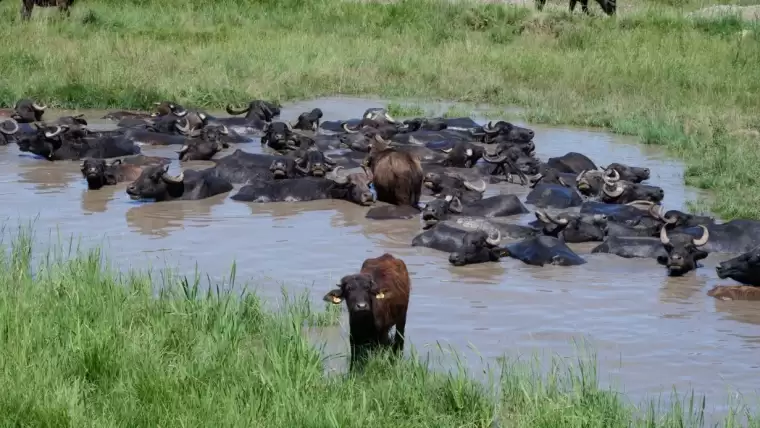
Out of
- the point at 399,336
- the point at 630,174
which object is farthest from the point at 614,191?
the point at 399,336

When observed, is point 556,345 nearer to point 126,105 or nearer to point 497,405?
point 497,405

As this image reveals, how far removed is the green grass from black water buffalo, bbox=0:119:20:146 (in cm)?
806

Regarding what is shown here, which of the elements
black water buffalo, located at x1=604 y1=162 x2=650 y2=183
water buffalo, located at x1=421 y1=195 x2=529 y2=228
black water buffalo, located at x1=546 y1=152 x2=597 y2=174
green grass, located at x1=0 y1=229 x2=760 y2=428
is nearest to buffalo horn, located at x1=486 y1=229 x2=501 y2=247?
water buffalo, located at x1=421 y1=195 x2=529 y2=228

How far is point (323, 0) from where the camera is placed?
89.4 feet

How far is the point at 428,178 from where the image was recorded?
453 inches

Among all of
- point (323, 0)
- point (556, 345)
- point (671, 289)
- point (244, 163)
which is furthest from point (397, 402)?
point (323, 0)

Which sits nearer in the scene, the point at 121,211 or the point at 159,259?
the point at 159,259

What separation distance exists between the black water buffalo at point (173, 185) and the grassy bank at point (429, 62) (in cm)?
497

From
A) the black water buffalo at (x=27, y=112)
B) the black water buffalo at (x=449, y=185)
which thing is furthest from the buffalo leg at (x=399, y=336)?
the black water buffalo at (x=27, y=112)

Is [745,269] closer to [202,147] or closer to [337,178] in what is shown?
[337,178]

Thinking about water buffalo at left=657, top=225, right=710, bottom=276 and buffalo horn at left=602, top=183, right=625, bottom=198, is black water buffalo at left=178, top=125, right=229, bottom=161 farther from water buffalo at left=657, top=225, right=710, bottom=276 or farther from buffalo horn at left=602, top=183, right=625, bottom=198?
water buffalo at left=657, top=225, right=710, bottom=276

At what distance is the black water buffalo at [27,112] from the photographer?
15.0m

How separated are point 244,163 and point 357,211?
6.14ft

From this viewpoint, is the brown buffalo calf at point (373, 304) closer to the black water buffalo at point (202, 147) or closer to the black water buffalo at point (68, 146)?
the black water buffalo at point (202, 147)
